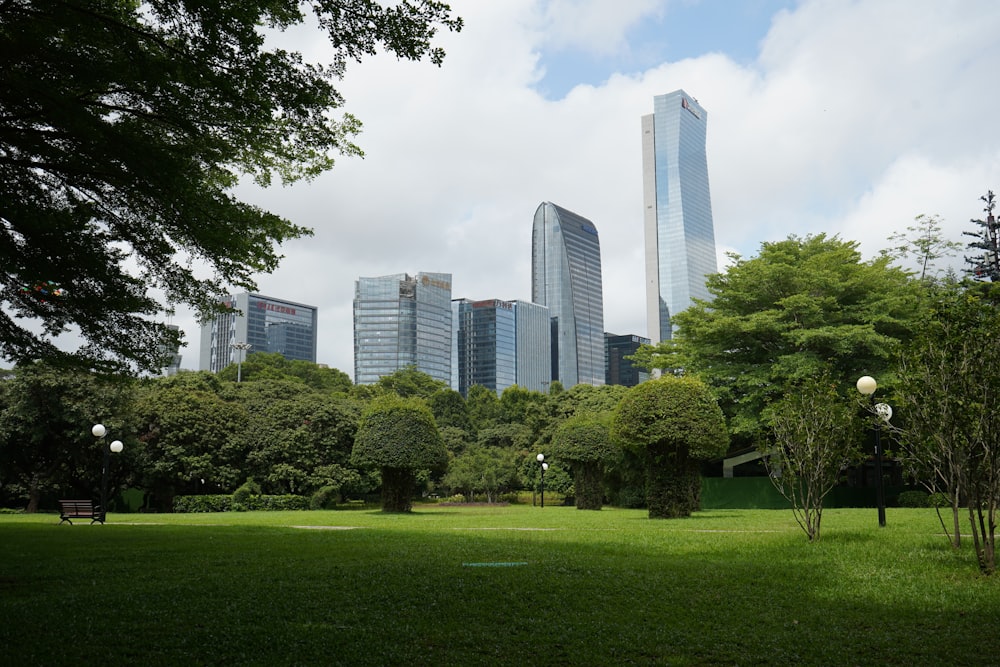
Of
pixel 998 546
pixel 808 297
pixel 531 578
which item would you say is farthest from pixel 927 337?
pixel 808 297

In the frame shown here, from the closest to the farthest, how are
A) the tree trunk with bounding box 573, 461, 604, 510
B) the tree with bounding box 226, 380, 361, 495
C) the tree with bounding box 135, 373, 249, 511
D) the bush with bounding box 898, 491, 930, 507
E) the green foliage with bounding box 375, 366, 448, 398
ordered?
the bush with bounding box 898, 491, 930, 507 < the tree trunk with bounding box 573, 461, 604, 510 < the tree with bounding box 135, 373, 249, 511 < the tree with bounding box 226, 380, 361, 495 < the green foliage with bounding box 375, 366, 448, 398

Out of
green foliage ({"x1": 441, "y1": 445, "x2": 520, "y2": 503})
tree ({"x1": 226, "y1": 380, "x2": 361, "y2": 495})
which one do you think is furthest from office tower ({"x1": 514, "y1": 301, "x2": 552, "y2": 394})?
tree ({"x1": 226, "y1": 380, "x2": 361, "y2": 495})

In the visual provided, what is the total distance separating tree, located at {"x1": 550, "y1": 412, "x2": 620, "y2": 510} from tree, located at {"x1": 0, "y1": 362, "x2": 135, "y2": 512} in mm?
17038

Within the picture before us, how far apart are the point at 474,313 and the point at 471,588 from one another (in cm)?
17646

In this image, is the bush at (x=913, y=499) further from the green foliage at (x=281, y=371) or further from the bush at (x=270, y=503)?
the green foliage at (x=281, y=371)

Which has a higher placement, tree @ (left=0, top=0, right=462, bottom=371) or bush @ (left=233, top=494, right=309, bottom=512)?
tree @ (left=0, top=0, right=462, bottom=371)

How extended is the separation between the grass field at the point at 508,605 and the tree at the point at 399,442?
13.3m

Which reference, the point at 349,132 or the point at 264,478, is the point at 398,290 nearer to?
the point at 264,478

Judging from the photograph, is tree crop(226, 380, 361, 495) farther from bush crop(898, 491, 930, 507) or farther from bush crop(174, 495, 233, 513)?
bush crop(898, 491, 930, 507)

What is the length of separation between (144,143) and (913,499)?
27.8 meters

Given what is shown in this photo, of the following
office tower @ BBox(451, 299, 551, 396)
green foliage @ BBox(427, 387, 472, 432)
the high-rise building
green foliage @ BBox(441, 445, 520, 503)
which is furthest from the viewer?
office tower @ BBox(451, 299, 551, 396)

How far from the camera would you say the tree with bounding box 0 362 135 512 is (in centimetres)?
2855

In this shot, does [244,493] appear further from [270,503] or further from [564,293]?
[564,293]

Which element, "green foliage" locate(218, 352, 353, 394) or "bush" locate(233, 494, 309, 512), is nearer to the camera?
"bush" locate(233, 494, 309, 512)
